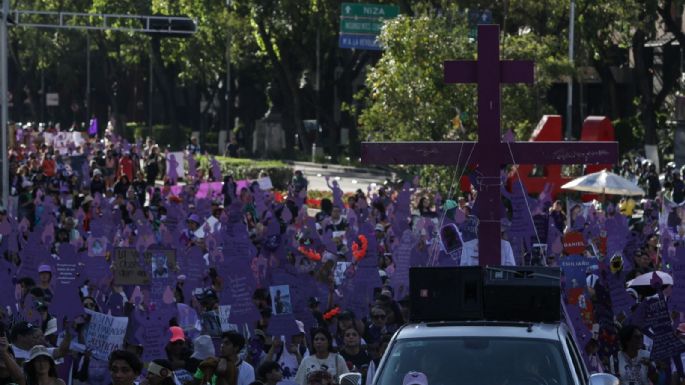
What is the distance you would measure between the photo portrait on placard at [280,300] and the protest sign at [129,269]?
62.8 inches

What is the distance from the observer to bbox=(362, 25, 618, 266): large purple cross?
1302 centimetres

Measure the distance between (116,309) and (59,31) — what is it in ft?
198

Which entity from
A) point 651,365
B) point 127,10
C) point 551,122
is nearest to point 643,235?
point 651,365

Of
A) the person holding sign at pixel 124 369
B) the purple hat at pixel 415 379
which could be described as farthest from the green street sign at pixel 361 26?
the purple hat at pixel 415 379

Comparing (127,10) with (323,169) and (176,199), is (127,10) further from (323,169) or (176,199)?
(176,199)

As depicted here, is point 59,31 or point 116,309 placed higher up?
point 59,31

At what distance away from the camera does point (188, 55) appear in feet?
198

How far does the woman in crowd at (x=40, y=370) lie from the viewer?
9555 millimetres

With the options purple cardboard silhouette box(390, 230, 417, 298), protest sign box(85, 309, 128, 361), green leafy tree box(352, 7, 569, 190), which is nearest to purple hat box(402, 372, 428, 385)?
protest sign box(85, 309, 128, 361)

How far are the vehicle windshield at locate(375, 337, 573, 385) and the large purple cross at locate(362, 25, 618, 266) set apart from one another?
3.45m

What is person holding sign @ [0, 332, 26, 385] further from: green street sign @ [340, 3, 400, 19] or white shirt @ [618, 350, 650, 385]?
green street sign @ [340, 3, 400, 19]

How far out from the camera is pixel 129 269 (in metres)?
14.9

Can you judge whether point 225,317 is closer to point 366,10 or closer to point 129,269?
point 129,269

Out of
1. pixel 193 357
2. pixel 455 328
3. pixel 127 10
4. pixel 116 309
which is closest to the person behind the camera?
pixel 455 328
